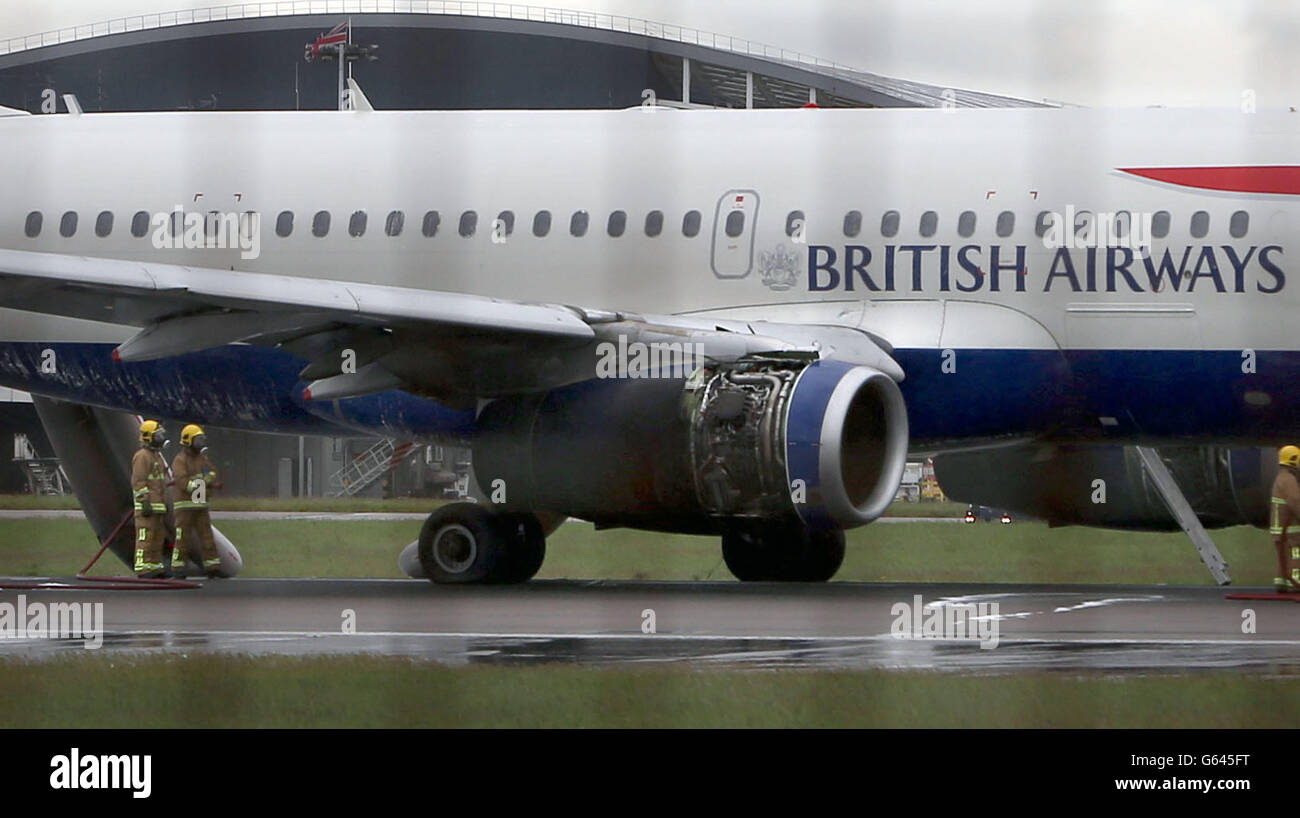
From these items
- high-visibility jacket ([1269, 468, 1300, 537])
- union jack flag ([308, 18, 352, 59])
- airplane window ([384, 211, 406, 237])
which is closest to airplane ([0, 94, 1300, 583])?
airplane window ([384, 211, 406, 237])

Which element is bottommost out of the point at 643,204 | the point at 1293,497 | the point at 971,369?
the point at 1293,497

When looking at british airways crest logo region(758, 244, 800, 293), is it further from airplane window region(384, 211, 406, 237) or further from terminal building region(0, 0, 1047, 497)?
terminal building region(0, 0, 1047, 497)

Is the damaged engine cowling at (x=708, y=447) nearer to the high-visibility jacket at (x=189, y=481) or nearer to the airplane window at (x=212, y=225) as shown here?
the high-visibility jacket at (x=189, y=481)

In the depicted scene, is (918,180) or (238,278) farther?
(918,180)

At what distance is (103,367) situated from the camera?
56.6 ft

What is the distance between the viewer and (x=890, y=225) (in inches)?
608

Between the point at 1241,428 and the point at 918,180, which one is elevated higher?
the point at 918,180

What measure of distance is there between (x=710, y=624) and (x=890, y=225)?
4155mm
